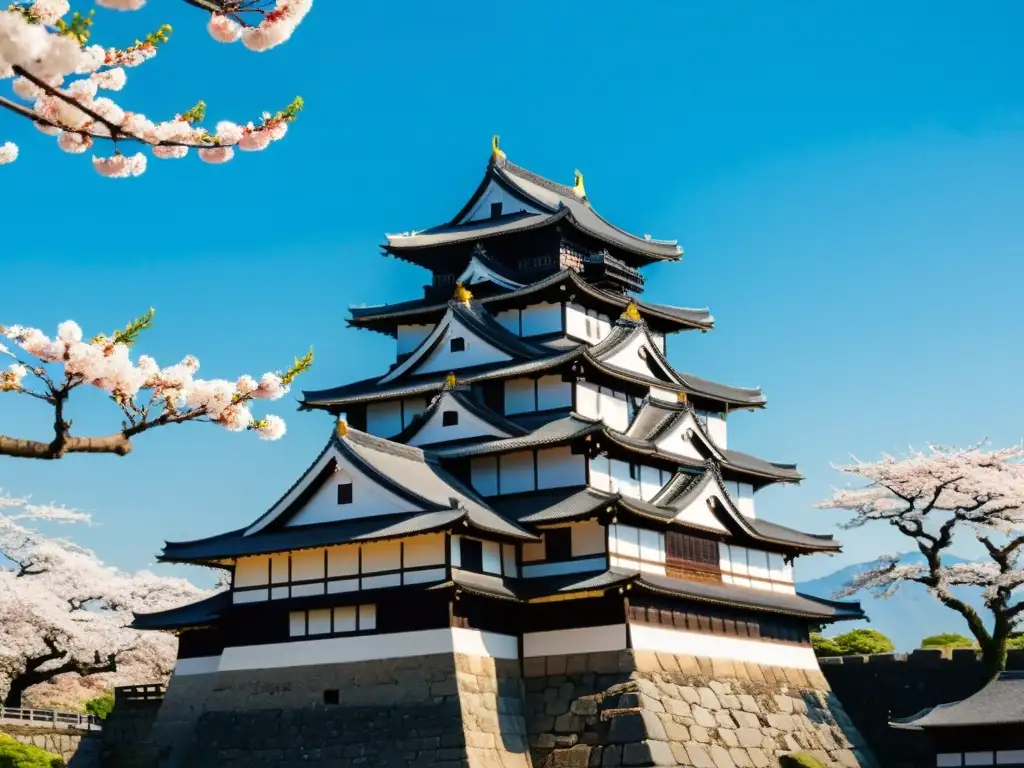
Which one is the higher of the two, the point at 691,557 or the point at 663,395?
the point at 663,395

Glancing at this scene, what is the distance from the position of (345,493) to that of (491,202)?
1574 cm

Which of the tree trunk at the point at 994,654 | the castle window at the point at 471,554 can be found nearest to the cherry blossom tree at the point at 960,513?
the tree trunk at the point at 994,654

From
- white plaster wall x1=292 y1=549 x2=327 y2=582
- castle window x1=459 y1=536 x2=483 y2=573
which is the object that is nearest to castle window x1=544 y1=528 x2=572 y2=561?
castle window x1=459 y1=536 x2=483 y2=573

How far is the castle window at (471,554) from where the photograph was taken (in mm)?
37062

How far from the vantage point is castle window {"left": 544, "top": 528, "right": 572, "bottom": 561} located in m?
39.1

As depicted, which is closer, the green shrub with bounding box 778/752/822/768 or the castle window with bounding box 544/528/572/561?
the castle window with bounding box 544/528/572/561

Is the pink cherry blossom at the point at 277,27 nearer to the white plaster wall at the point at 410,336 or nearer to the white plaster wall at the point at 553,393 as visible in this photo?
the white plaster wall at the point at 553,393

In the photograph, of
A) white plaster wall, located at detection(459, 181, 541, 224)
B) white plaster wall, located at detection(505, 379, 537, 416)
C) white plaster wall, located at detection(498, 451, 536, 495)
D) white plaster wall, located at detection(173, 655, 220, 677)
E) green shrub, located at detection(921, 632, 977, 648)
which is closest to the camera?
white plaster wall, located at detection(173, 655, 220, 677)

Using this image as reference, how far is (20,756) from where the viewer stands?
1585 inches

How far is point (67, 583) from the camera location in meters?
56.8

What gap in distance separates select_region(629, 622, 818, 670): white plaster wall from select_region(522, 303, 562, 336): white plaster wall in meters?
11.1

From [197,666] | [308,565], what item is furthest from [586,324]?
[197,666]

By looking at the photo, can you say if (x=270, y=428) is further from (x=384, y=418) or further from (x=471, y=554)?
(x=384, y=418)

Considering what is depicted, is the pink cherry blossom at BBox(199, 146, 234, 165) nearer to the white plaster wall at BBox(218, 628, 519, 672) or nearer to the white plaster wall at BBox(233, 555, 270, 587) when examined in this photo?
the white plaster wall at BBox(218, 628, 519, 672)
